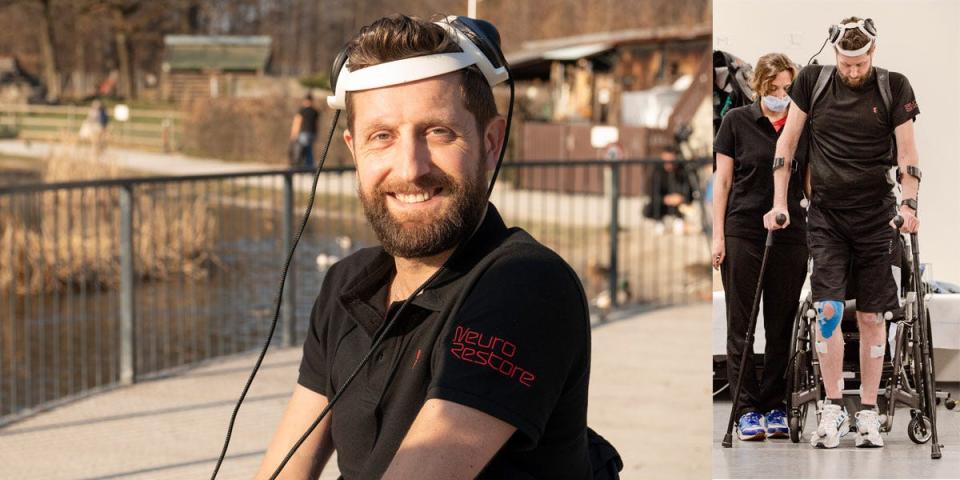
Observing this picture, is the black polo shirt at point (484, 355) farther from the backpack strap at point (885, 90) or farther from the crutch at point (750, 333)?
the backpack strap at point (885, 90)

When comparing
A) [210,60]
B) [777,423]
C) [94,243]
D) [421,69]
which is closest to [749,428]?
[777,423]

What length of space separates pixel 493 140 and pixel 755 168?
1.59 ft

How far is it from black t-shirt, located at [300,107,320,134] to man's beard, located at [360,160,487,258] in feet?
80.5

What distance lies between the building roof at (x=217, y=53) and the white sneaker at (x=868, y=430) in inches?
2297

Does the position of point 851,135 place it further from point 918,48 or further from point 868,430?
point 868,430

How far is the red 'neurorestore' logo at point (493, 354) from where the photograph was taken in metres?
2.29

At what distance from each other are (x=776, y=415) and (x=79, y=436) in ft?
12.2

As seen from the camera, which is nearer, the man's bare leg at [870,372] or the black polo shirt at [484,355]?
the black polo shirt at [484,355]

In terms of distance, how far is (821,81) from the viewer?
8.50ft

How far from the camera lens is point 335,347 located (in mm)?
2648

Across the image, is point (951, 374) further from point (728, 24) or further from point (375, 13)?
point (375, 13)

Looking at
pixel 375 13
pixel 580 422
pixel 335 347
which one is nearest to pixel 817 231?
pixel 580 422

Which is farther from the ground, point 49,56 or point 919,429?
point 919,429

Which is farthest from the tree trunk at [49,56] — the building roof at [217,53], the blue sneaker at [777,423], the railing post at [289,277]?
the blue sneaker at [777,423]
